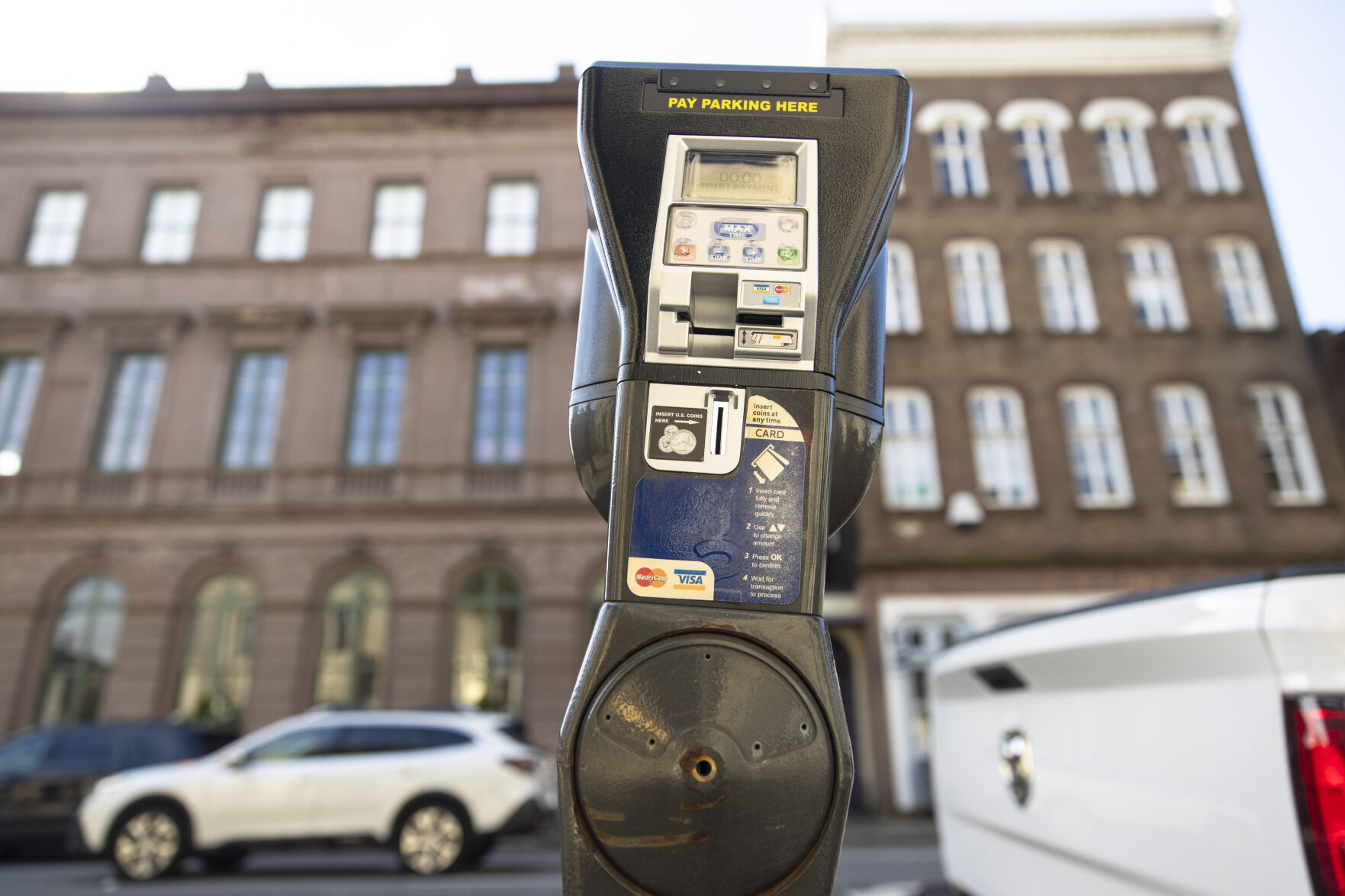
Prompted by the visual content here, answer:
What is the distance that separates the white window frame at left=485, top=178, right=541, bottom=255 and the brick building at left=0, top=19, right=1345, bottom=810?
63 millimetres

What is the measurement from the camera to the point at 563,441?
14805mm

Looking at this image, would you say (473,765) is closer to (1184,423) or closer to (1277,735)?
(1277,735)

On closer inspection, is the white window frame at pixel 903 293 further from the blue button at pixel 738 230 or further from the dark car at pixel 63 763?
the blue button at pixel 738 230

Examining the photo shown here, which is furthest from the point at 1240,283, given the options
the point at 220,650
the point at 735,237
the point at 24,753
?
the point at 24,753

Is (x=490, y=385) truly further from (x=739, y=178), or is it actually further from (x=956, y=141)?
(x=739, y=178)

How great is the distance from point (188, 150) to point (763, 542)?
731 inches

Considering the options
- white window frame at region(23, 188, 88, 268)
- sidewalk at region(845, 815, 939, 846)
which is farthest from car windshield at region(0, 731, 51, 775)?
white window frame at region(23, 188, 88, 268)

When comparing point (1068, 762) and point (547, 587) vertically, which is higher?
point (547, 587)

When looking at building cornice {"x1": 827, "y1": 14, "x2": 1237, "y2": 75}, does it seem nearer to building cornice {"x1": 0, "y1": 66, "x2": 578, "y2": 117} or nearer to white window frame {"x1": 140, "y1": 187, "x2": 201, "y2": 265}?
building cornice {"x1": 0, "y1": 66, "x2": 578, "y2": 117}

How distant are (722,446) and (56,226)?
19.3m

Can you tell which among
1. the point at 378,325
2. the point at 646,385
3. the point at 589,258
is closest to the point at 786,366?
the point at 646,385

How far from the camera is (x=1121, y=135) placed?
16656 mm

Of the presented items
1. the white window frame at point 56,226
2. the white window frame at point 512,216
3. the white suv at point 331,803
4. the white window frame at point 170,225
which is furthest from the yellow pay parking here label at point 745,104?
A: the white window frame at point 56,226

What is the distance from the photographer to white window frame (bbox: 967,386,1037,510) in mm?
14422
